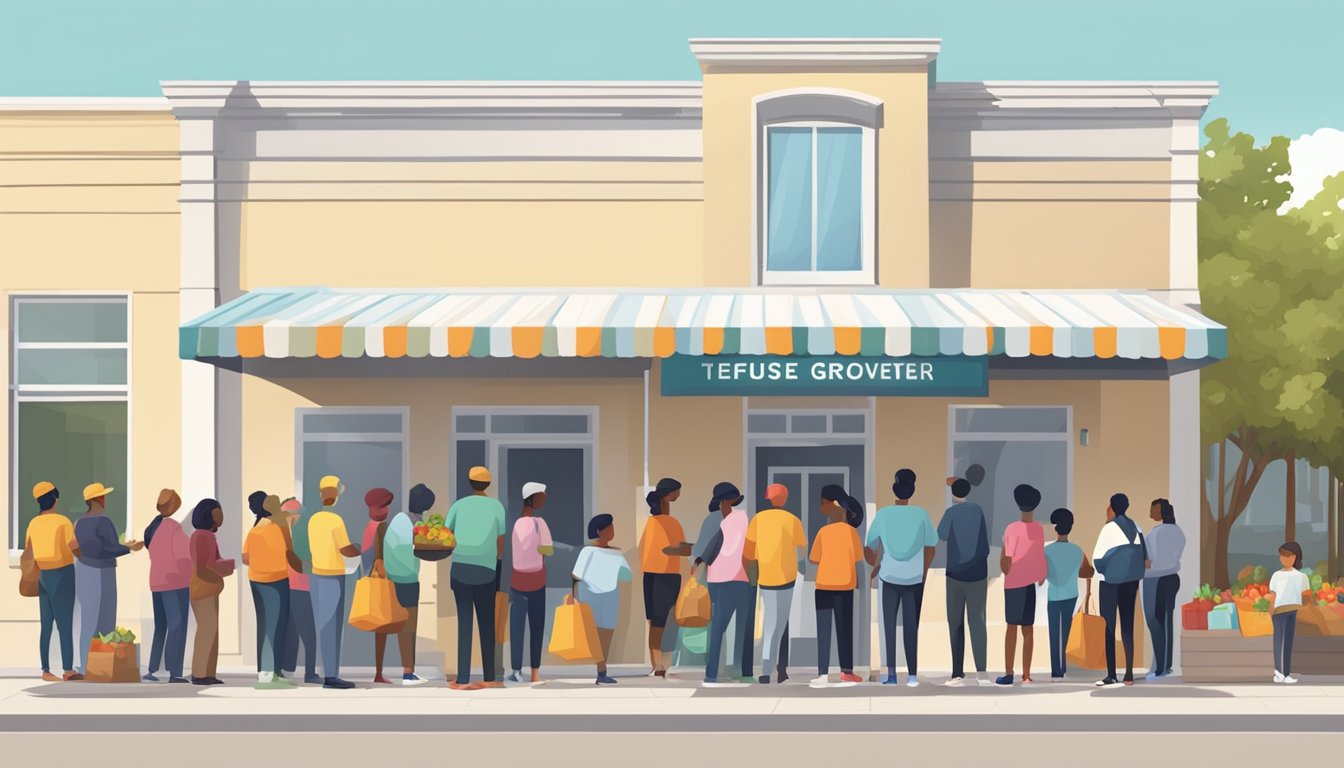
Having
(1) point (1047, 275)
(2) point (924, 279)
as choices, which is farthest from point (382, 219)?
(1) point (1047, 275)

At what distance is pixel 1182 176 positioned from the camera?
18891 millimetres

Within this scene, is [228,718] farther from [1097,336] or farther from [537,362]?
[1097,336]

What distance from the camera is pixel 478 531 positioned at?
51.2ft

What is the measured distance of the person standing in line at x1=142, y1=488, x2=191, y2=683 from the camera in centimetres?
1611

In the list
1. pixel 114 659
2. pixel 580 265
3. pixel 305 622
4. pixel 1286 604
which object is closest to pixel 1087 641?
pixel 1286 604

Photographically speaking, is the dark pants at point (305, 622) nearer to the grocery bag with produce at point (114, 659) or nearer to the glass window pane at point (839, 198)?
the grocery bag with produce at point (114, 659)

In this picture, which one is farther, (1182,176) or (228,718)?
(1182,176)

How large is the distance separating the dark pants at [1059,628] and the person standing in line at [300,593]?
6777 millimetres

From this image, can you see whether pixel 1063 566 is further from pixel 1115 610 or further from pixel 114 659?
pixel 114 659

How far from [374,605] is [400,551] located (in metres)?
0.53

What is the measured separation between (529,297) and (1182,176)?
7045mm

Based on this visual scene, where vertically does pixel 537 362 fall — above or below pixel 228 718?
above

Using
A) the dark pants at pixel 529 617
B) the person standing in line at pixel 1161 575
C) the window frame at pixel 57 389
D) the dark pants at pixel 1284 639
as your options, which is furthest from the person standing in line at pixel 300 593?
the dark pants at pixel 1284 639

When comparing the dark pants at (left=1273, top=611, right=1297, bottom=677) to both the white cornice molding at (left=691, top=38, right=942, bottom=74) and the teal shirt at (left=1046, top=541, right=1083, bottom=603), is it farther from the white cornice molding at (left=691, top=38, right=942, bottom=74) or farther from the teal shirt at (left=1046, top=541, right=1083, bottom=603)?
the white cornice molding at (left=691, top=38, right=942, bottom=74)
